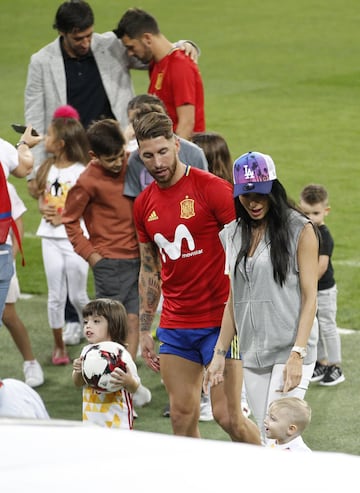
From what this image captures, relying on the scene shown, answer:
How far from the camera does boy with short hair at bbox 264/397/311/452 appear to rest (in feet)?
16.8

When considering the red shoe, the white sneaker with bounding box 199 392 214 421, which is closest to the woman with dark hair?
the white sneaker with bounding box 199 392 214 421

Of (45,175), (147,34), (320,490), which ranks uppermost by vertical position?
(320,490)

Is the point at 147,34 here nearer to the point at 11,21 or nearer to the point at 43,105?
the point at 43,105

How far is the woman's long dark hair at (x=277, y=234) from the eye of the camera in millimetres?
5156

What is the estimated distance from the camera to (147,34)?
854cm

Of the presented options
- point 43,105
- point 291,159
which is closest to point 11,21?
point 291,159

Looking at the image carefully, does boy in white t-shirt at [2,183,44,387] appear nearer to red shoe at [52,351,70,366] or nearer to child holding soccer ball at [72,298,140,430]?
red shoe at [52,351,70,366]

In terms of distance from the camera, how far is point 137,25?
8508 mm

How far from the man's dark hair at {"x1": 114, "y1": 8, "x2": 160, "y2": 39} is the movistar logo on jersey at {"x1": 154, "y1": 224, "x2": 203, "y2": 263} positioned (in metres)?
3.02

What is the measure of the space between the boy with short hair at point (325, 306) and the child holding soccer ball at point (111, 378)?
2.02 meters

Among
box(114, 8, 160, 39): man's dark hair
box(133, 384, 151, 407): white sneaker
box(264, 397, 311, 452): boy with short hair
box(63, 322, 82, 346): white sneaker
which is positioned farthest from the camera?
box(63, 322, 82, 346): white sneaker

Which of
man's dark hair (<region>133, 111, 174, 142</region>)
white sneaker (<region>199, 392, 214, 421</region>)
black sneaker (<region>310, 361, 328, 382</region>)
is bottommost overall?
black sneaker (<region>310, 361, 328, 382</region>)

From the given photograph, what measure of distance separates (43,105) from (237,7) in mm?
21606

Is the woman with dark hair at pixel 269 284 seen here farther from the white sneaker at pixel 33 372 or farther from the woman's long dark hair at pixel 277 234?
the white sneaker at pixel 33 372
